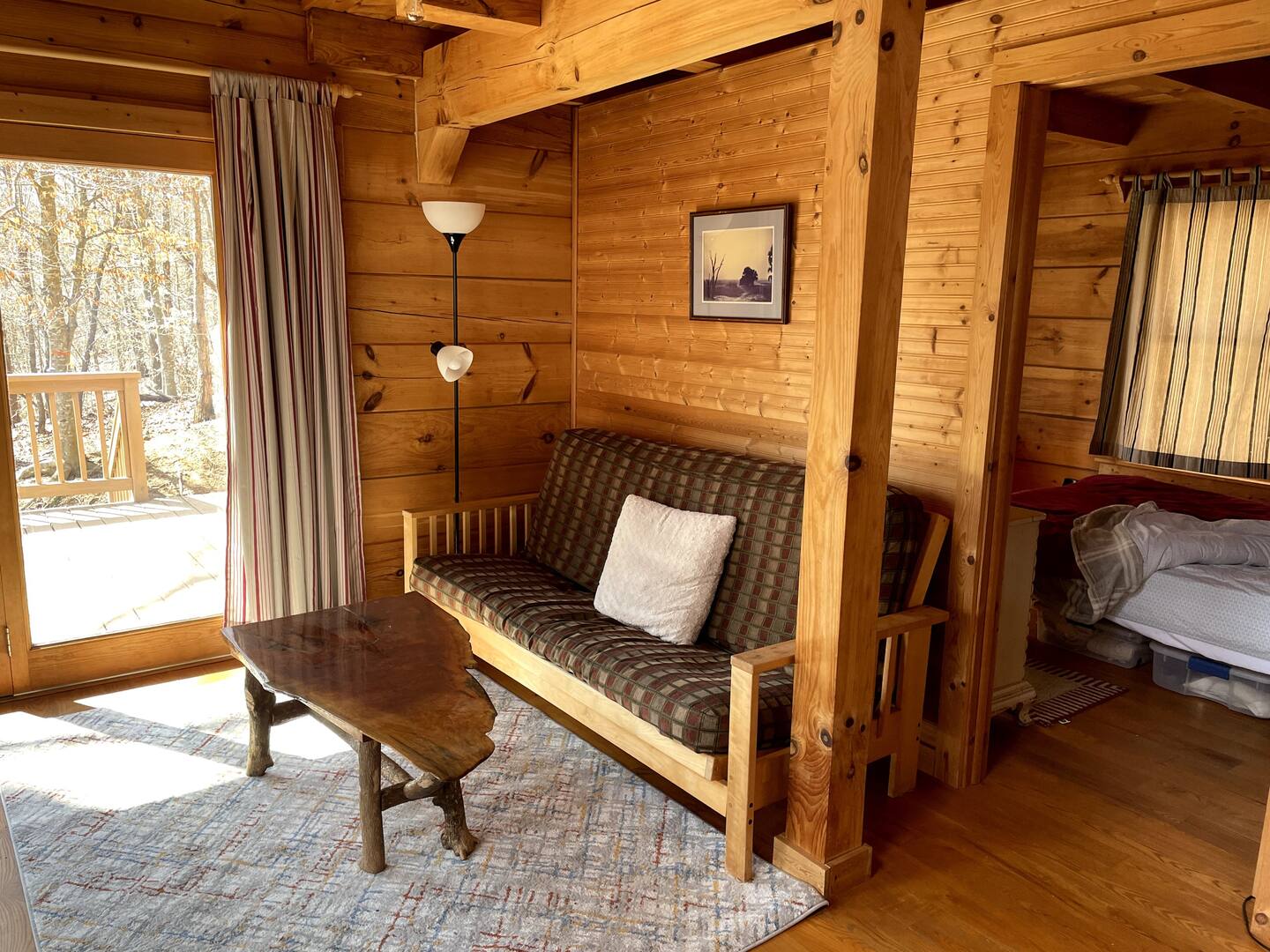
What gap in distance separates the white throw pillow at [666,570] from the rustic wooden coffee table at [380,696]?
0.58m

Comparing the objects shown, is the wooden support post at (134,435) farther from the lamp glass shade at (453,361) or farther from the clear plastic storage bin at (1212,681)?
the clear plastic storage bin at (1212,681)

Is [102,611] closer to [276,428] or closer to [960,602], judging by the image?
[276,428]

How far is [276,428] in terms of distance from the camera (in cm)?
357

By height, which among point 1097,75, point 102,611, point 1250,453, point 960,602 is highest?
point 1097,75

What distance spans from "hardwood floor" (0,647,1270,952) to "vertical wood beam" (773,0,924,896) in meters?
0.20

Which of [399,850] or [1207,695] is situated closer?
[399,850]

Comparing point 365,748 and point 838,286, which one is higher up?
point 838,286

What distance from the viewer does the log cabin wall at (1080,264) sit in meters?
4.25

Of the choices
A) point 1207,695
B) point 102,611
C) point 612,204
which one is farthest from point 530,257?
point 1207,695

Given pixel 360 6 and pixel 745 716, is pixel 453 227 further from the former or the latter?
pixel 745 716

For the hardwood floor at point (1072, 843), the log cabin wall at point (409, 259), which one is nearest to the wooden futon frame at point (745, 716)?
the hardwood floor at point (1072, 843)

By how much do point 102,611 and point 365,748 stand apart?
1807 mm

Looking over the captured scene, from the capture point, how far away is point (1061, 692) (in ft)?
11.8

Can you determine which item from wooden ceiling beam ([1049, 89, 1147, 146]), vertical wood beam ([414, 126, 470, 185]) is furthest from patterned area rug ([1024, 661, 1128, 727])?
vertical wood beam ([414, 126, 470, 185])
